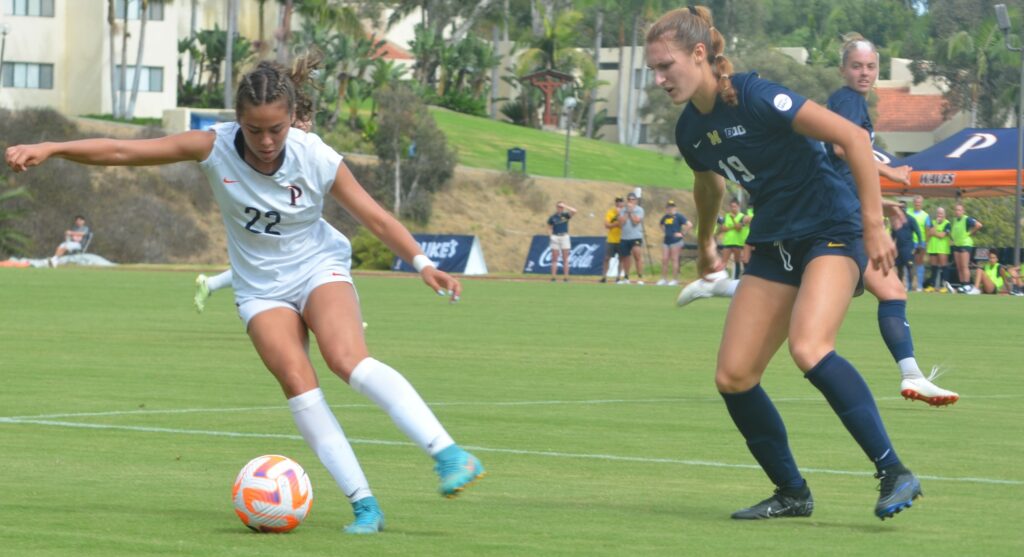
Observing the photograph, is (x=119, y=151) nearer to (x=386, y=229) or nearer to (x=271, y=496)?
(x=386, y=229)

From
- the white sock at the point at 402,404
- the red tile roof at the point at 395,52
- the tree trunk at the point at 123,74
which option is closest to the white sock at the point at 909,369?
the white sock at the point at 402,404

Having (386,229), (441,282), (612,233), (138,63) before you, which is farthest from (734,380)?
(138,63)

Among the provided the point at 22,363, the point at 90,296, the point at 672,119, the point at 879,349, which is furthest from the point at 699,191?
the point at 672,119

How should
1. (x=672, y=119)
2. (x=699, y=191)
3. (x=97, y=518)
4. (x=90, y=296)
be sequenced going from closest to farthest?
(x=97, y=518)
(x=699, y=191)
(x=90, y=296)
(x=672, y=119)

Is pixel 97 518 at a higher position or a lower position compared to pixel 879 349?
higher

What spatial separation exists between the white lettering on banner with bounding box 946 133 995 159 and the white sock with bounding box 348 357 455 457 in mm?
34265

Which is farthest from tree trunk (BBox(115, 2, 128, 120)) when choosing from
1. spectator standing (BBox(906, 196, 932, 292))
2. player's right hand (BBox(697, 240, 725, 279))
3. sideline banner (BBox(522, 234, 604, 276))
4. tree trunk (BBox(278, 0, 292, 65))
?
player's right hand (BBox(697, 240, 725, 279))

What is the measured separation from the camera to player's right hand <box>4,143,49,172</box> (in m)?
7.00

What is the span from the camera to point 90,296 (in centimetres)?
2984

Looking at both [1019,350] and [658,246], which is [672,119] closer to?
[658,246]

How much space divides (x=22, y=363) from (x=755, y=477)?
8.99 m

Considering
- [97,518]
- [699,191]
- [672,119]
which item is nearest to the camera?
[97,518]

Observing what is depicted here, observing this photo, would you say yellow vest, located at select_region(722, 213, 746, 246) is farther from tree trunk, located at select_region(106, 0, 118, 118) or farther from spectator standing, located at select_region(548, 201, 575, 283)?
tree trunk, located at select_region(106, 0, 118, 118)

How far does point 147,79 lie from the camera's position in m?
80.5
